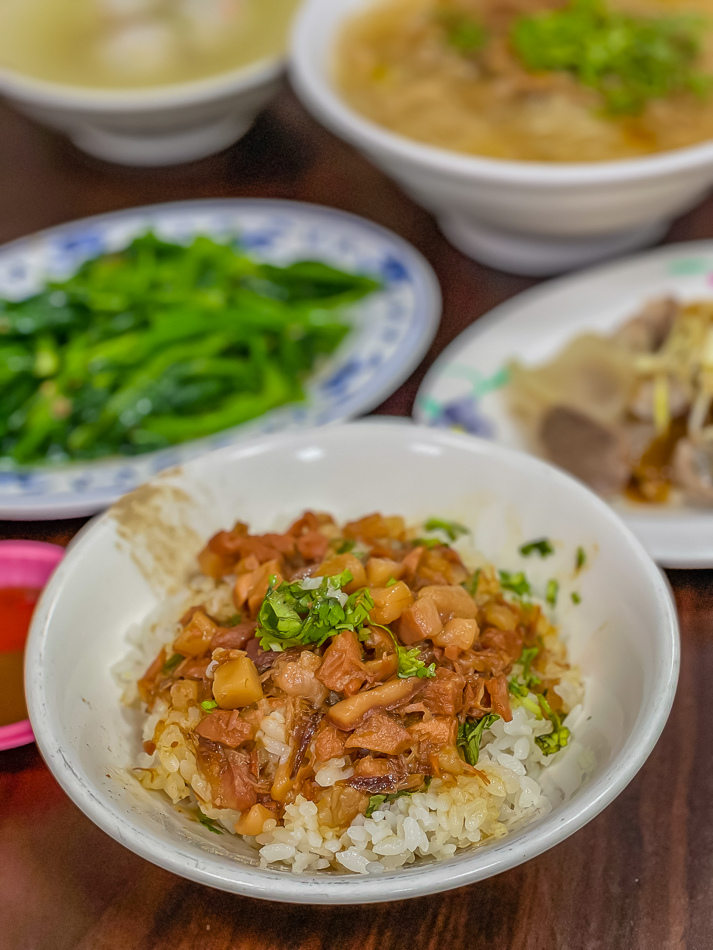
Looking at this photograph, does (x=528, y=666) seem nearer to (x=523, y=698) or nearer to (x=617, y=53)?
(x=523, y=698)

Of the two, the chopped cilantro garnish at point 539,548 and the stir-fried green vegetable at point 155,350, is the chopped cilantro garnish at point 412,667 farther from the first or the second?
the stir-fried green vegetable at point 155,350

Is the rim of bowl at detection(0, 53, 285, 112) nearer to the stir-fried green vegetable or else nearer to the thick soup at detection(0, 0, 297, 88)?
the thick soup at detection(0, 0, 297, 88)

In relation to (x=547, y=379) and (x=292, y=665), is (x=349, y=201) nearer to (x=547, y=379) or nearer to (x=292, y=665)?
(x=547, y=379)

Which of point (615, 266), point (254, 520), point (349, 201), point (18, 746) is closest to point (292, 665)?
point (254, 520)

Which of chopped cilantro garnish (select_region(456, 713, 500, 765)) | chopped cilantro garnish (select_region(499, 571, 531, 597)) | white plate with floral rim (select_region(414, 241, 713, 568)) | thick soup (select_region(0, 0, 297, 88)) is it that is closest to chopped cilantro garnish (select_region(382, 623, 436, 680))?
chopped cilantro garnish (select_region(456, 713, 500, 765))

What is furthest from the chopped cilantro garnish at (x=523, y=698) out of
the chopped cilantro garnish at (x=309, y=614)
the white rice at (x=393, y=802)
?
the chopped cilantro garnish at (x=309, y=614)

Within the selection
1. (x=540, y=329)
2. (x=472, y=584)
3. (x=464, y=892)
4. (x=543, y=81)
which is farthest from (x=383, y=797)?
(x=543, y=81)
